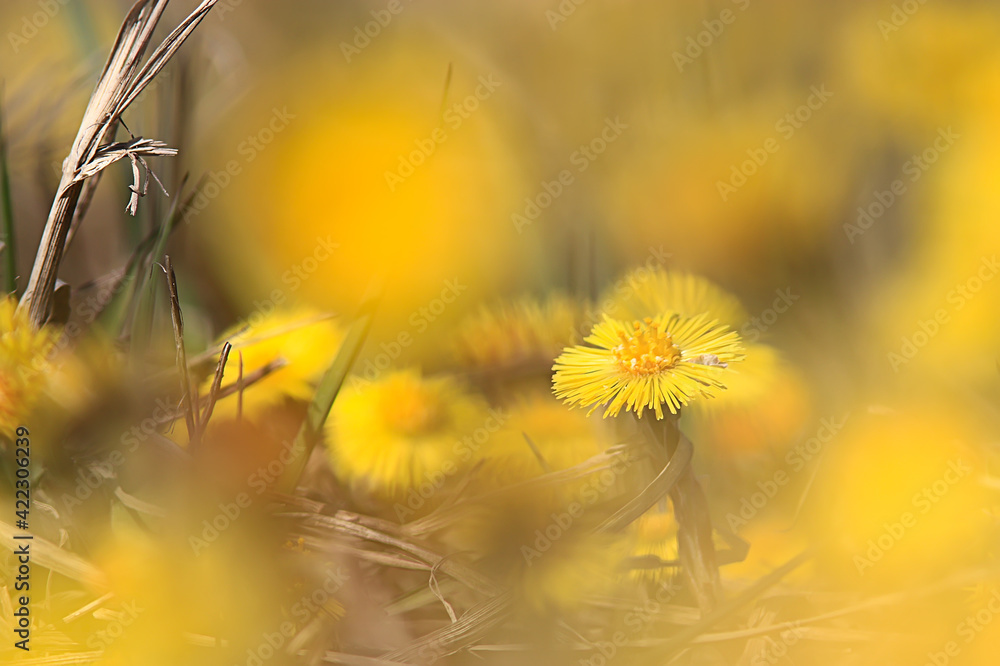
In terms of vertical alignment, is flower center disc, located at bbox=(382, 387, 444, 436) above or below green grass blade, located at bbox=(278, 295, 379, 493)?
below

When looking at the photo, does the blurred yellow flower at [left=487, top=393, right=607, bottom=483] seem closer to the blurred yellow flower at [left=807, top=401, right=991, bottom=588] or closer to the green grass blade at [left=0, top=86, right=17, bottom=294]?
the blurred yellow flower at [left=807, top=401, right=991, bottom=588]

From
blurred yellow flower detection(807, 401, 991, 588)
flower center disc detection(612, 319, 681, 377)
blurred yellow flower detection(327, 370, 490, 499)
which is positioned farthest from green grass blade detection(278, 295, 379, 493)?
blurred yellow flower detection(807, 401, 991, 588)

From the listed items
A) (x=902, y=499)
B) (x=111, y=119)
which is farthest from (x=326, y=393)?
(x=902, y=499)

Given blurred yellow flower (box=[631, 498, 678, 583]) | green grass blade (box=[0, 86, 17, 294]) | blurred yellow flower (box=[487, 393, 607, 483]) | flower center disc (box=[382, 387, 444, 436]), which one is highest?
green grass blade (box=[0, 86, 17, 294])

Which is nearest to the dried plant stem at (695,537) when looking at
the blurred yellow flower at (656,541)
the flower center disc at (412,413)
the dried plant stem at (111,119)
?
the blurred yellow flower at (656,541)

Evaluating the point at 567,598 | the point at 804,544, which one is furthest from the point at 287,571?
the point at 804,544

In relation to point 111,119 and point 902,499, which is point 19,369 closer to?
point 111,119

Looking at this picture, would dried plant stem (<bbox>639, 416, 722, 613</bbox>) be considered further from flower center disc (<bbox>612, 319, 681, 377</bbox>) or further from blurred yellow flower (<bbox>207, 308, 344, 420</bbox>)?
blurred yellow flower (<bbox>207, 308, 344, 420</bbox>)
